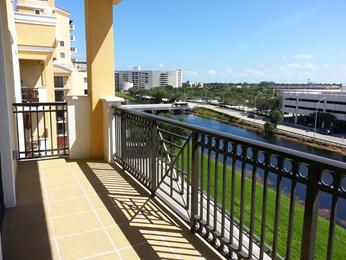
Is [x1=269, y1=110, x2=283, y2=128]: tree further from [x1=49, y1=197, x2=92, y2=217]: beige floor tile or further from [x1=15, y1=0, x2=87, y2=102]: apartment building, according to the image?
[x1=49, y1=197, x2=92, y2=217]: beige floor tile

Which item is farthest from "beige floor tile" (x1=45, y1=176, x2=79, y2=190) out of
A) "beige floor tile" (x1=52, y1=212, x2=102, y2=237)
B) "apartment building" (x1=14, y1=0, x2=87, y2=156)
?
"apartment building" (x1=14, y1=0, x2=87, y2=156)

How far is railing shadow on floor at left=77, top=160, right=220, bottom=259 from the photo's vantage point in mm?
2209

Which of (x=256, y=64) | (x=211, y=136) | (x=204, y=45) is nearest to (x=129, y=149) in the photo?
(x=211, y=136)

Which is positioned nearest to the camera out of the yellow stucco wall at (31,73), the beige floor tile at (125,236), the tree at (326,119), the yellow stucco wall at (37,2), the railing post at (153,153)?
the beige floor tile at (125,236)

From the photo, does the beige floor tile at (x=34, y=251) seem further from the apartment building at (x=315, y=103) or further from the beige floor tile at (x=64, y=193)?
the apartment building at (x=315, y=103)

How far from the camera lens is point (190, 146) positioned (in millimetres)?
2502

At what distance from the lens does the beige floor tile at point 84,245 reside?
2162mm

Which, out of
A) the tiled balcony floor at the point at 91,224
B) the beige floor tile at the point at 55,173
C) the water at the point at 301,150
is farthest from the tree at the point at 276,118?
the tiled balcony floor at the point at 91,224

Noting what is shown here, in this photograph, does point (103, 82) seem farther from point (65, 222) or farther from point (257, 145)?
point (257, 145)

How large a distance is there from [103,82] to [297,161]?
3.97m

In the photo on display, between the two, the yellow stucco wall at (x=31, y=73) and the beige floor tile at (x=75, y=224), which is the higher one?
the yellow stucco wall at (x=31, y=73)

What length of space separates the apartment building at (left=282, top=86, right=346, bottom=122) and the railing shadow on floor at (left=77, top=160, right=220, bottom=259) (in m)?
44.2

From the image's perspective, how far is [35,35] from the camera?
12414 mm

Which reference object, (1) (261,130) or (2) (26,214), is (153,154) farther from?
(1) (261,130)
